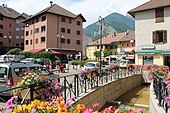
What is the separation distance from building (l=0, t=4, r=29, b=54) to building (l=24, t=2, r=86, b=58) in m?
12.9

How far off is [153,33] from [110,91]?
17.7 metres

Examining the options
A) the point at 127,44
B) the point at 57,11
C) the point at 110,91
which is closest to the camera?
the point at 110,91

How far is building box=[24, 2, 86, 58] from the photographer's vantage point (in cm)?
4316

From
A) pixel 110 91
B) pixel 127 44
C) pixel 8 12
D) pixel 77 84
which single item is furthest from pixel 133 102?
pixel 8 12

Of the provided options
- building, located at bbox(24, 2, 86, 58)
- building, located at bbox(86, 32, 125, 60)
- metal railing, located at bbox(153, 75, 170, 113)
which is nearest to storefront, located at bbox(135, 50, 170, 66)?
building, located at bbox(24, 2, 86, 58)

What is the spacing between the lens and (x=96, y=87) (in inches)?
434

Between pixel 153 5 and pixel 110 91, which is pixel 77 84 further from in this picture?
pixel 153 5

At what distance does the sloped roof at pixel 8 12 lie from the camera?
62.0 meters

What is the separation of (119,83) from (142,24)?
16.6 meters

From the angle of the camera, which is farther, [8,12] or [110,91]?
[8,12]

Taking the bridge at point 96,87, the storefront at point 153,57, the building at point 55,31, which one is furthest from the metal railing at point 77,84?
the building at point 55,31

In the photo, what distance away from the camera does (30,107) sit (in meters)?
2.96

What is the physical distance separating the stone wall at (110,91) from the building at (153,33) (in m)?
8.21

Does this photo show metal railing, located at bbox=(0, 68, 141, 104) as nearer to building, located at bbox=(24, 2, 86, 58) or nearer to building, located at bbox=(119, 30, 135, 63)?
building, located at bbox=(24, 2, 86, 58)
